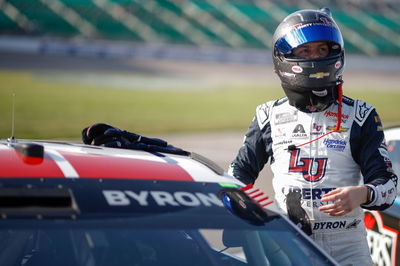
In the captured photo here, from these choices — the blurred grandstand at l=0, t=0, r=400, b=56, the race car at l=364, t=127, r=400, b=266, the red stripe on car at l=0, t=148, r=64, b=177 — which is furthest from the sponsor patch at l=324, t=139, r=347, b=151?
the blurred grandstand at l=0, t=0, r=400, b=56

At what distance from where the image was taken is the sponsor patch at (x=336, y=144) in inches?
137

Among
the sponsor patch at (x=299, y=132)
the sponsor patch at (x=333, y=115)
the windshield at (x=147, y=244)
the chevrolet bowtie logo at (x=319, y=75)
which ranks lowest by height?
the windshield at (x=147, y=244)

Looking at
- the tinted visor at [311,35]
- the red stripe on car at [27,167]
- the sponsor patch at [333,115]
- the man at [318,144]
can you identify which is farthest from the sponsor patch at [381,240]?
the red stripe on car at [27,167]

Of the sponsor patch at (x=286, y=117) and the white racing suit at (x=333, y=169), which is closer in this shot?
the white racing suit at (x=333, y=169)

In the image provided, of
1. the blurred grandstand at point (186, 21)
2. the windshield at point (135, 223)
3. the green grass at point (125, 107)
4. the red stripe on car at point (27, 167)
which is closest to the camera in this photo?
the windshield at point (135, 223)

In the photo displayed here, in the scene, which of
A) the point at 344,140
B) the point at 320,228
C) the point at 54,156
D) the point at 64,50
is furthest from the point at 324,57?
the point at 64,50

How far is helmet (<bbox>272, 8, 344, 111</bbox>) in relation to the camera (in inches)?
143

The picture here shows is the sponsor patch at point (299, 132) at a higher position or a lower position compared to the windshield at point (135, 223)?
higher

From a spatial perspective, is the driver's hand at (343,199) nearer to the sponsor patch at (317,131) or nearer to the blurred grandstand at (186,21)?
the sponsor patch at (317,131)

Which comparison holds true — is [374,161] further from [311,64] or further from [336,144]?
[311,64]

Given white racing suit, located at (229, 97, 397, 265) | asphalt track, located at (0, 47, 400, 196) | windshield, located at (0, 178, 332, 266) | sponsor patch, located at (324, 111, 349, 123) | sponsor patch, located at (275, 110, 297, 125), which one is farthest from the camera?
asphalt track, located at (0, 47, 400, 196)

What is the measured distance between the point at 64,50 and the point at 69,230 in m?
41.4

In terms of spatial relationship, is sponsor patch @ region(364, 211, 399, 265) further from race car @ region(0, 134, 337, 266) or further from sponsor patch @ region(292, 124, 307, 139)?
race car @ region(0, 134, 337, 266)

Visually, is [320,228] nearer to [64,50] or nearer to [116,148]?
[116,148]
